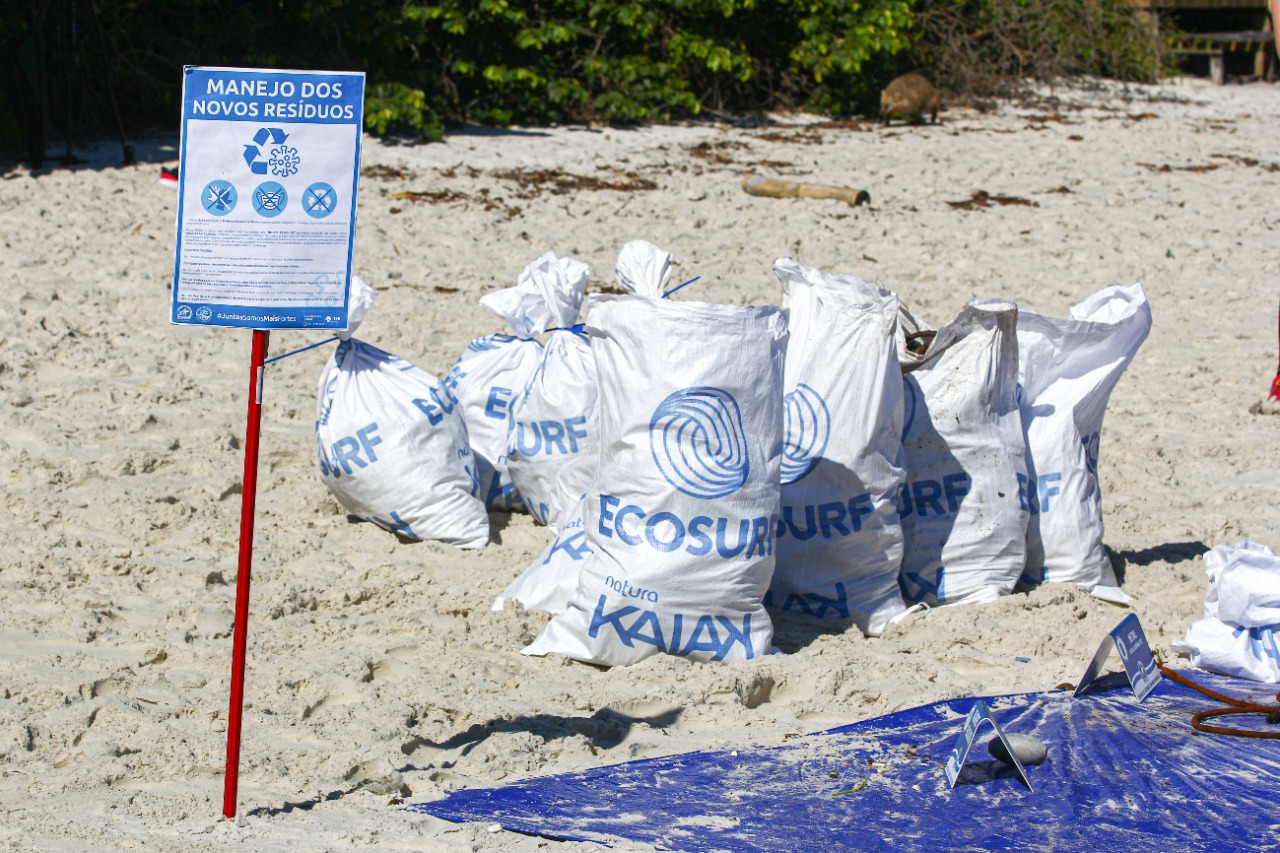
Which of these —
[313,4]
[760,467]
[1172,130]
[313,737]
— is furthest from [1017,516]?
[1172,130]

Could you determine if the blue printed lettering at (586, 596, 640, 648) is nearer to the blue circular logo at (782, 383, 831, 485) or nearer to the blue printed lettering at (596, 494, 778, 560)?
the blue printed lettering at (596, 494, 778, 560)

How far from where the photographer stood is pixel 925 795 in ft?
7.52

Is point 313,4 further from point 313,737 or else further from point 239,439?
point 313,737

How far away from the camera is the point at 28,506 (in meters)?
3.44

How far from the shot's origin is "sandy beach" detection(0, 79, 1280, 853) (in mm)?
2418

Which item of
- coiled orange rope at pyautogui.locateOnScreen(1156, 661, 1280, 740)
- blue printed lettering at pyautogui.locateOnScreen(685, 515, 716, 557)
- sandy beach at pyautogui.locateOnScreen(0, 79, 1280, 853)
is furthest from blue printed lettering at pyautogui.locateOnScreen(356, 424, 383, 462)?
coiled orange rope at pyautogui.locateOnScreen(1156, 661, 1280, 740)

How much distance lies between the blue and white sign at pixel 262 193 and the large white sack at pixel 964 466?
1.56 metres

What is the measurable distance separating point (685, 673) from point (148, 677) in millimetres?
1114

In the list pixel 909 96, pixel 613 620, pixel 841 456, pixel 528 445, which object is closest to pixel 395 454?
pixel 528 445

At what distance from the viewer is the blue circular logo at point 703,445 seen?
9.05 ft

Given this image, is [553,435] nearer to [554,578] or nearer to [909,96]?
[554,578]

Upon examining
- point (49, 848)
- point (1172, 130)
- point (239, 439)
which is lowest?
point (49, 848)

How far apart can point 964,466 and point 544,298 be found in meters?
1.26

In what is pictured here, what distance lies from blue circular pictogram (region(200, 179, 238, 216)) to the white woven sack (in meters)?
1.13
